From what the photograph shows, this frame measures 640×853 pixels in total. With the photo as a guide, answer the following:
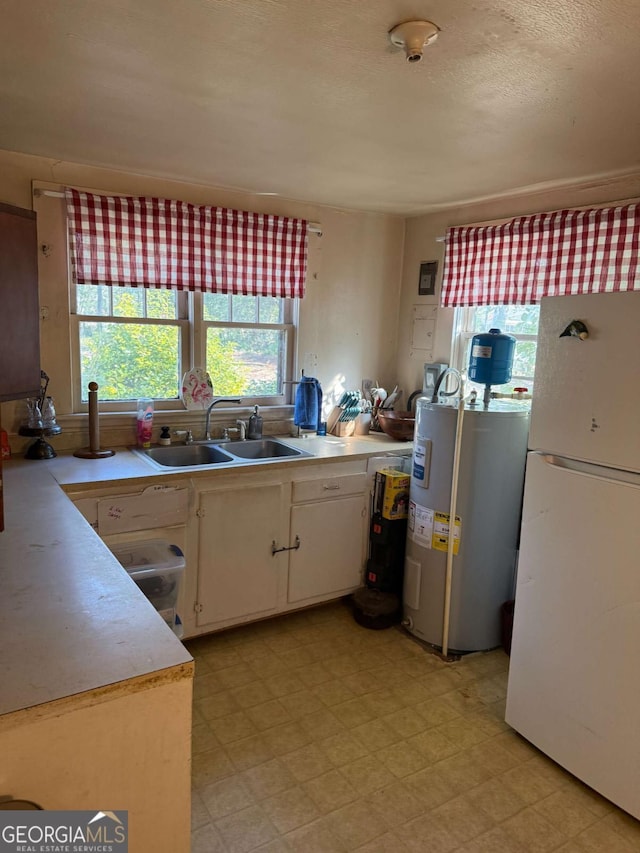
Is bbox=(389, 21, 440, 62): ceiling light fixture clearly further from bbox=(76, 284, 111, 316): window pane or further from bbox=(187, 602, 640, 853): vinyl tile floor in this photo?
bbox=(187, 602, 640, 853): vinyl tile floor

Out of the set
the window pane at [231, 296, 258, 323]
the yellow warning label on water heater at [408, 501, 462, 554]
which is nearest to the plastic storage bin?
the yellow warning label on water heater at [408, 501, 462, 554]

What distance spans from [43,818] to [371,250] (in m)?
3.30

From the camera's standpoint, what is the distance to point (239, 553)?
2764 millimetres

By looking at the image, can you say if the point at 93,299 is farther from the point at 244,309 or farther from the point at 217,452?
the point at 217,452

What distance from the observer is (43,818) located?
3.15 ft

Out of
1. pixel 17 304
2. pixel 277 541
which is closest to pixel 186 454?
pixel 277 541

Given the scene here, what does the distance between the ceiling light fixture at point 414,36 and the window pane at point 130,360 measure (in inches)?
78.4

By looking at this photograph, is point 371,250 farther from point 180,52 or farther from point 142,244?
point 180,52

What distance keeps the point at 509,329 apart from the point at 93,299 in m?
2.20

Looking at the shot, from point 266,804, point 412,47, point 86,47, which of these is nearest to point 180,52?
point 86,47

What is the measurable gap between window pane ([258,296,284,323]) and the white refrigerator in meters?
1.77

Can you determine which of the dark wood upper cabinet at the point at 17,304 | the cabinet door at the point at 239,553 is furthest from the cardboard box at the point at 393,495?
Answer: the dark wood upper cabinet at the point at 17,304

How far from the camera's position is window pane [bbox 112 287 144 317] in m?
2.94

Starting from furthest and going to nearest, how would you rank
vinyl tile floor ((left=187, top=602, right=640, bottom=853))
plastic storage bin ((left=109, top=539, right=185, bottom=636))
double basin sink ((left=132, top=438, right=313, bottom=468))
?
1. double basin sink ((left=132, top=438, right=313, bottom=468))
2. plastic storage bin ((left=109, top=539, right=185, bottom=636))
3. vinyl tile floor ((left=187, top=602, right=640, bottom=853))
